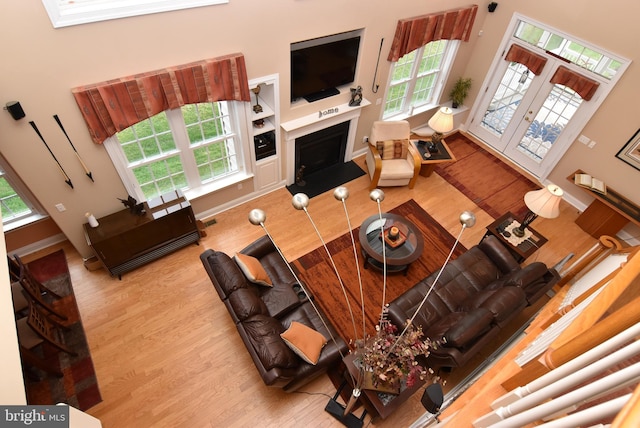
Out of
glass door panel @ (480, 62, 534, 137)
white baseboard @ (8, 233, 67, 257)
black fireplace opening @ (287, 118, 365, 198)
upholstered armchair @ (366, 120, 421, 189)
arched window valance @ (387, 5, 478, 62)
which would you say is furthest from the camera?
glass door panel @ (480, 62, 534, 137)

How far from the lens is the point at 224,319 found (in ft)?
14.3

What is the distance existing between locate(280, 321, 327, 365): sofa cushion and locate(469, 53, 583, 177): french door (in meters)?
5.21

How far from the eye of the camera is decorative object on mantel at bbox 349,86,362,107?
5.40 metres

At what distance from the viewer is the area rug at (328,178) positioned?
19.6 feet

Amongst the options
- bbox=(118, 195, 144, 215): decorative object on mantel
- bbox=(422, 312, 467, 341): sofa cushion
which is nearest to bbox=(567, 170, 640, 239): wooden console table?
bbox=(422, 312, 467, 341): sofa cushion

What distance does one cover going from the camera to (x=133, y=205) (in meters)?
4.39

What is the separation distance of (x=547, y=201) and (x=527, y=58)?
117 inches

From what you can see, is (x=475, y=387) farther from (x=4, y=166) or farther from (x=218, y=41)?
(x=4, y=166)

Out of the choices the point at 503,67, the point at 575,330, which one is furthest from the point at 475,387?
the point at 503,67

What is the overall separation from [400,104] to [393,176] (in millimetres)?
1595

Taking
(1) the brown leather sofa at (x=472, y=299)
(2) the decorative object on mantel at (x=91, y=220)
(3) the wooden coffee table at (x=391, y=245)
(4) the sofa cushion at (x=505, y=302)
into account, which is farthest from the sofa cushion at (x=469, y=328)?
(2) the decorative object on mantel at (x=91, y=220)

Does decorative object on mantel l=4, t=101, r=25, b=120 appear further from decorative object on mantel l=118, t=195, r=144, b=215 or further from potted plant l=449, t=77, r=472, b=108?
potted plant l=449, t=77, r=472, b=108

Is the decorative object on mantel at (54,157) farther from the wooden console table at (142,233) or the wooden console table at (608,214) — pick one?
the wooden console table at (608,214)

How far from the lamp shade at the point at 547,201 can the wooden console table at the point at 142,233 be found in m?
4.34
